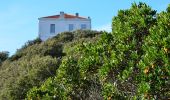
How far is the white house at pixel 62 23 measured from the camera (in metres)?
68.0

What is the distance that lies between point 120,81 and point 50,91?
90.6 inches

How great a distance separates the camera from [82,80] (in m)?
12.5

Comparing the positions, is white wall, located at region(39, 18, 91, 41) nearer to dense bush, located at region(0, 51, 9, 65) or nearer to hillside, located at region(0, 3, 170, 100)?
dense bush, located at region(0, 51, 9, 65)

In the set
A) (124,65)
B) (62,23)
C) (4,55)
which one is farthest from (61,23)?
(124,65)

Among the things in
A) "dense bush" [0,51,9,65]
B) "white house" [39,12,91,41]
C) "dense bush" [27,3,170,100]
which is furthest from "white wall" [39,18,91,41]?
"dense bush" [27,3,170,100]

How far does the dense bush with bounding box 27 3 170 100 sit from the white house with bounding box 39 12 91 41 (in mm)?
54493

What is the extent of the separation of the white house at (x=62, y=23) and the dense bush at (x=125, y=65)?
→ 5449cm

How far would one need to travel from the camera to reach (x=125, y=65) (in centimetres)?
Answer: 1082

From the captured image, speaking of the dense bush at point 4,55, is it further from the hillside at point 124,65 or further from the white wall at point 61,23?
the hillside at point 124,65

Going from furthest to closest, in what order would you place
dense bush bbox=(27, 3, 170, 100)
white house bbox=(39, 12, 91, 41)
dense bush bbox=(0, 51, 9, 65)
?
white house bbox=(39, 12, 91, 41), dense bush bbox=(0, 51, 9, 65), dense bush bbox=(27, 3, 170, 100)

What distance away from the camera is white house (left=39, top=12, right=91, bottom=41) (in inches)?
2677

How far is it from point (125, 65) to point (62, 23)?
193 ft

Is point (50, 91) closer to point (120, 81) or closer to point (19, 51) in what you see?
point (120, 81)

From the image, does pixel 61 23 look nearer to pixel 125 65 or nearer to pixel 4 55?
pixel 4 55
